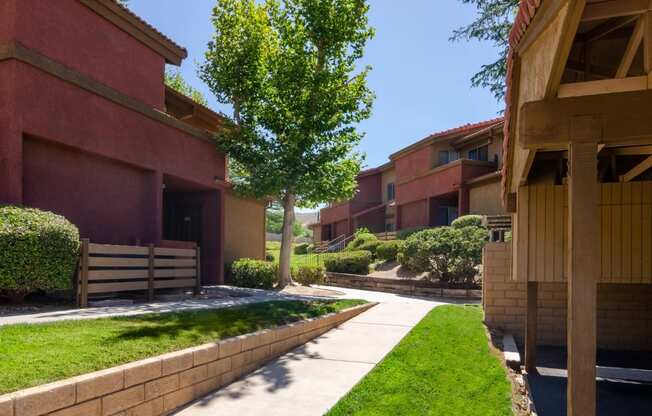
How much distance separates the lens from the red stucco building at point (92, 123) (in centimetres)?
854

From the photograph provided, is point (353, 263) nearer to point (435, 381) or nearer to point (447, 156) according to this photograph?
point (447, 156)

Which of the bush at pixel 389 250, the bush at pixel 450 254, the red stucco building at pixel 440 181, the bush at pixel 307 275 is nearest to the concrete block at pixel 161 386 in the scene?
the bush at pixel 450 254

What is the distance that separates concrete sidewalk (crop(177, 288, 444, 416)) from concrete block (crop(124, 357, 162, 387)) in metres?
0.53

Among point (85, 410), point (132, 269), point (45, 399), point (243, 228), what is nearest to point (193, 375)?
point (85, 410)

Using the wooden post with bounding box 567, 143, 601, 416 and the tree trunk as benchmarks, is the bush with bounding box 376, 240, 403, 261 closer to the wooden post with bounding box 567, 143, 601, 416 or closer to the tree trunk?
the tree trunk

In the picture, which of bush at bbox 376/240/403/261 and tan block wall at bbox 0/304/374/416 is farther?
bush at bbox 376/240/403/261

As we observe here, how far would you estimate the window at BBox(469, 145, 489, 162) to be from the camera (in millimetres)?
24350

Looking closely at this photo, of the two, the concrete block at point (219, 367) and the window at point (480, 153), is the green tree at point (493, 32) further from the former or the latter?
the concrete block at point (219, 367)

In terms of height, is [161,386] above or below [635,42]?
below

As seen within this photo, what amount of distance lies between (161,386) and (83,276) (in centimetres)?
493

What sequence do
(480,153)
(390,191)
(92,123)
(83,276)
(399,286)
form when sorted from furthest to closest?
1. (390,191)
2. (480,153)
3. (399,286)
4. (92,123)
5. (83,276)

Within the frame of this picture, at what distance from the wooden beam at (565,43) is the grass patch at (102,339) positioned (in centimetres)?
433

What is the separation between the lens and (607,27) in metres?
4.17

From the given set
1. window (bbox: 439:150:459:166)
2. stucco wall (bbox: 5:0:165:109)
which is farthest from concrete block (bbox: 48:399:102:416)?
window (bbox: 439:150:459:166)
